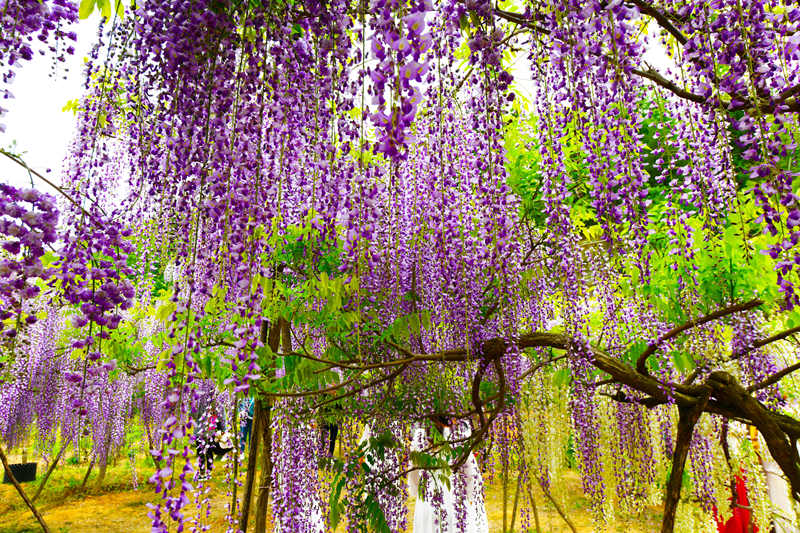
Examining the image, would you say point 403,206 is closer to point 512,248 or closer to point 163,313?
point 512,248

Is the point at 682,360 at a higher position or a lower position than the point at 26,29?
lower

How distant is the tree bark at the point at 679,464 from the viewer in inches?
86.4

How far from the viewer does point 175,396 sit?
1.15m

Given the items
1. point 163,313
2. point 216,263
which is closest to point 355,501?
point 163,313

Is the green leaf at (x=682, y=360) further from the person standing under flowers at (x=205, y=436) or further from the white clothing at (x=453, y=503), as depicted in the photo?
the person standing under flowers at (x=205, y=436)

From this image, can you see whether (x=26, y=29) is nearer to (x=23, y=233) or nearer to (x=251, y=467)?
(x=23, y=233)

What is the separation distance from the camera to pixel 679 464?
222 cm

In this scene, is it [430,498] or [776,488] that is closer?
[430,498]

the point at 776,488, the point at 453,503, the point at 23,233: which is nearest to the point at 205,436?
the point at 453,503

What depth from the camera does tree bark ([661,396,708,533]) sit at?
7.20 ft

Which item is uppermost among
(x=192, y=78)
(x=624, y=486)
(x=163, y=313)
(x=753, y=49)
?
(x=753, y=49)

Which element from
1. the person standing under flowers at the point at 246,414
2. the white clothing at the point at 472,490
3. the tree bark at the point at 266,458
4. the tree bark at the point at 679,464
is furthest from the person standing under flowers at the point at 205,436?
the tree bark at the point at 679,464

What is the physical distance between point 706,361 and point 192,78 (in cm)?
272

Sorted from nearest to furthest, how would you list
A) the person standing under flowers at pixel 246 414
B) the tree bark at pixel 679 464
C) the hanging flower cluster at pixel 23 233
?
the hanging flower cluster at pixel 23 233
the tree bark at pixel 679 464
the person standing under flowers at pixel 246 414
